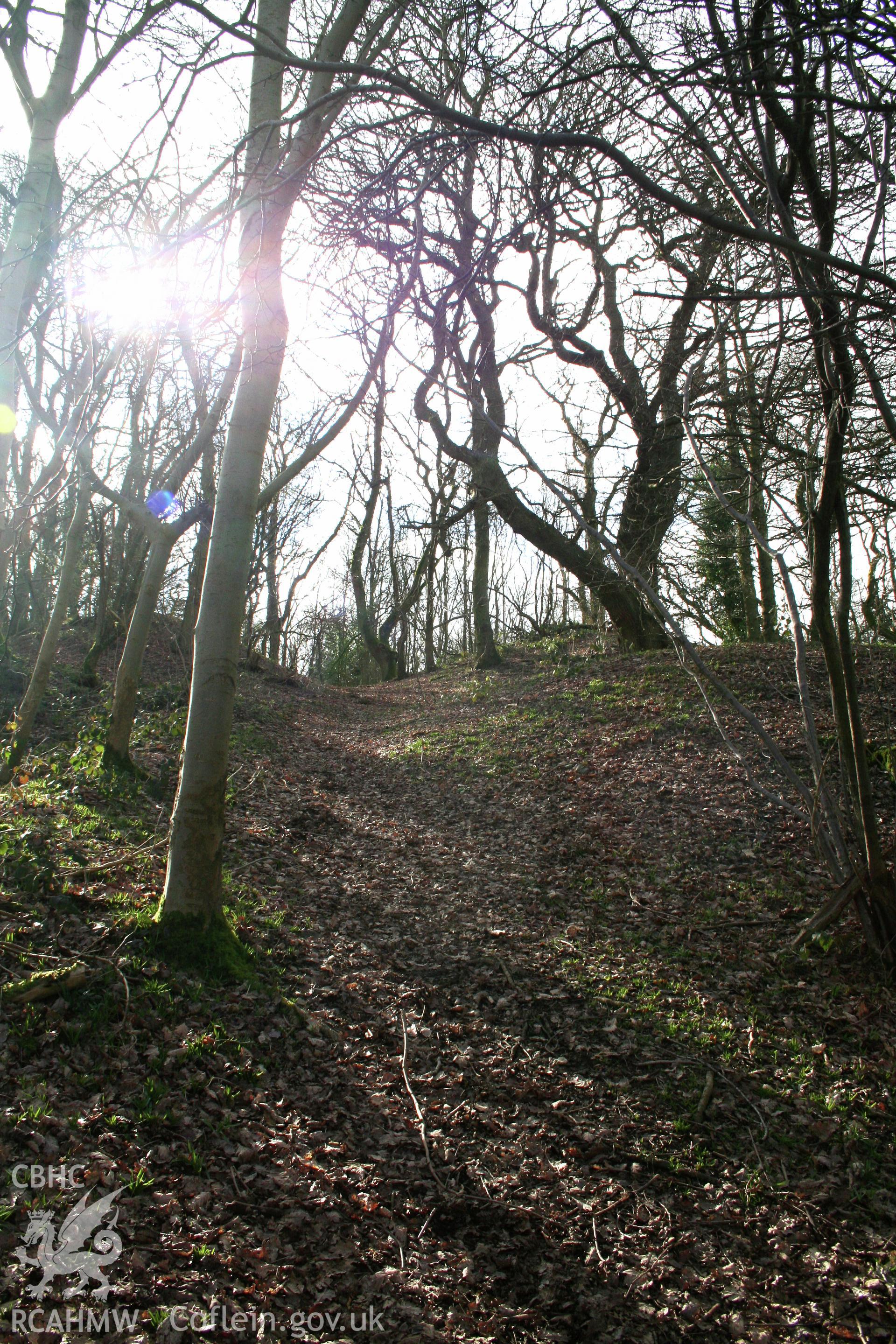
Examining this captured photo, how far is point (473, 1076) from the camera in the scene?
3.74m

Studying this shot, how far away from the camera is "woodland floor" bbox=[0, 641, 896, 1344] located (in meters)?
2.52

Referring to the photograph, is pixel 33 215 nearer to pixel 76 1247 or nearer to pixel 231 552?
pixel 231 552

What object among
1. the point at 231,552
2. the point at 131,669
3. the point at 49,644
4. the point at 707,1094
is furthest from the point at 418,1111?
the point at 49,644

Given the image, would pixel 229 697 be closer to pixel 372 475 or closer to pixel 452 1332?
pixel 452 1332

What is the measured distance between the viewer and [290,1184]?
2840 mm

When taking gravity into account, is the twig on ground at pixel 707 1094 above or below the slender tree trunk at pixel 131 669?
below

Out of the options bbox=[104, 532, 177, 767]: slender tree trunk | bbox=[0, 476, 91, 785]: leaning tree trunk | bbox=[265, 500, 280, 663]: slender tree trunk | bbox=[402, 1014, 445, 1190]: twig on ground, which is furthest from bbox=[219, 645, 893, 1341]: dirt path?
bbox=[265, 500, 280, 663]: slender tree trunk

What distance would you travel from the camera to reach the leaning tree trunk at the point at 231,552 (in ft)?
13.8

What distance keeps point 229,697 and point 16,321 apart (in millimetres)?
3751

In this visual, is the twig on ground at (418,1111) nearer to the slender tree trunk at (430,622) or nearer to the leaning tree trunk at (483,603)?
the leaning tree trunk at (483,603)

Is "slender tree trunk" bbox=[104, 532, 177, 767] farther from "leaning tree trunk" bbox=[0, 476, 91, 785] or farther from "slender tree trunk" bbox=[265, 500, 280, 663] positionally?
"slender tree trunk" bbox=[265, 500, 280, 663]

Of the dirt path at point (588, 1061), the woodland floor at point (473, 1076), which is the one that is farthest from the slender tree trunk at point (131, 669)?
the dirt path at point (588, 1061)

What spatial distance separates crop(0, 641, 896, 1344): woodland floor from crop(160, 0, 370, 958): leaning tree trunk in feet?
1.39

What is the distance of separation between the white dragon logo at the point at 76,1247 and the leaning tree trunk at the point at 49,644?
4625 mm
